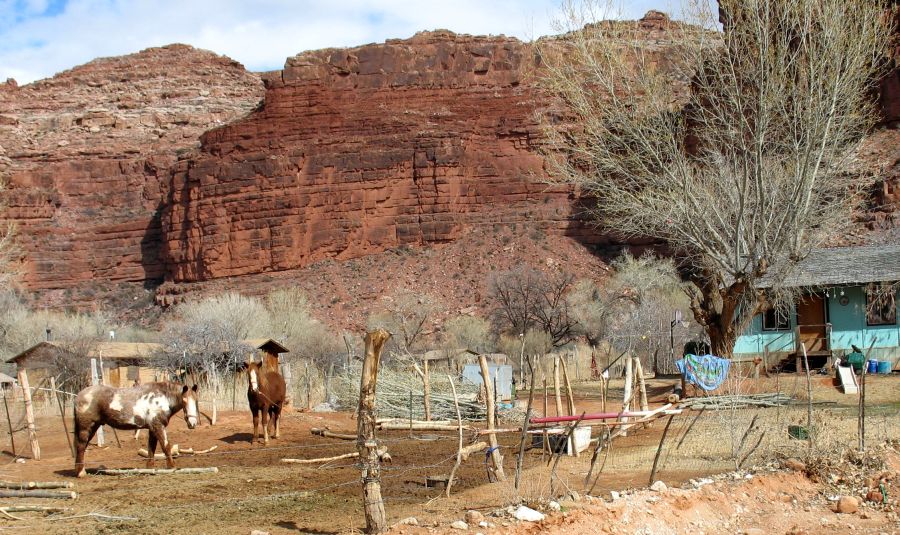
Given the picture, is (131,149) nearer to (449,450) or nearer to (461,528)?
(449,450)

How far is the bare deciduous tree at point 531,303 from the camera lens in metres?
51.8

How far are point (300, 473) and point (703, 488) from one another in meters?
5.96

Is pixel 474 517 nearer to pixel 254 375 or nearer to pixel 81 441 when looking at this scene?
pixel 81 441

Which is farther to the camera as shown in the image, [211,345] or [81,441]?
[211,345]

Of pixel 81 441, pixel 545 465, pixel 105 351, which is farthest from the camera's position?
A: pixel 105 351

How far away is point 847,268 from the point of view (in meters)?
29.5

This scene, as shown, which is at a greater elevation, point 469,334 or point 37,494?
point 37,494

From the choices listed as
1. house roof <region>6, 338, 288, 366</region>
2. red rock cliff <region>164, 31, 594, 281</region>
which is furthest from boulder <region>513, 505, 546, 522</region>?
red rock cliff <region>164, 31, 594, 281</region>

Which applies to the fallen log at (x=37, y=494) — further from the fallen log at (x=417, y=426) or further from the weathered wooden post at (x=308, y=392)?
the weathered wooden post at (x=308, y=392)

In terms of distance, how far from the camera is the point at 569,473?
45.6 feet

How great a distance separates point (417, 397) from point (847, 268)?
13436 millimetres

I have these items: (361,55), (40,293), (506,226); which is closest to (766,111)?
(506,226)

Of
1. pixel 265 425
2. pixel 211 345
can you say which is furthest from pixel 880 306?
pixel 211 345

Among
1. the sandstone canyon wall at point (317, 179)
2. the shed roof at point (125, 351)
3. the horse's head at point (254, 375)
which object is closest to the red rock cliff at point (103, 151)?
the sandstone canyon wall at point (317, 179)
